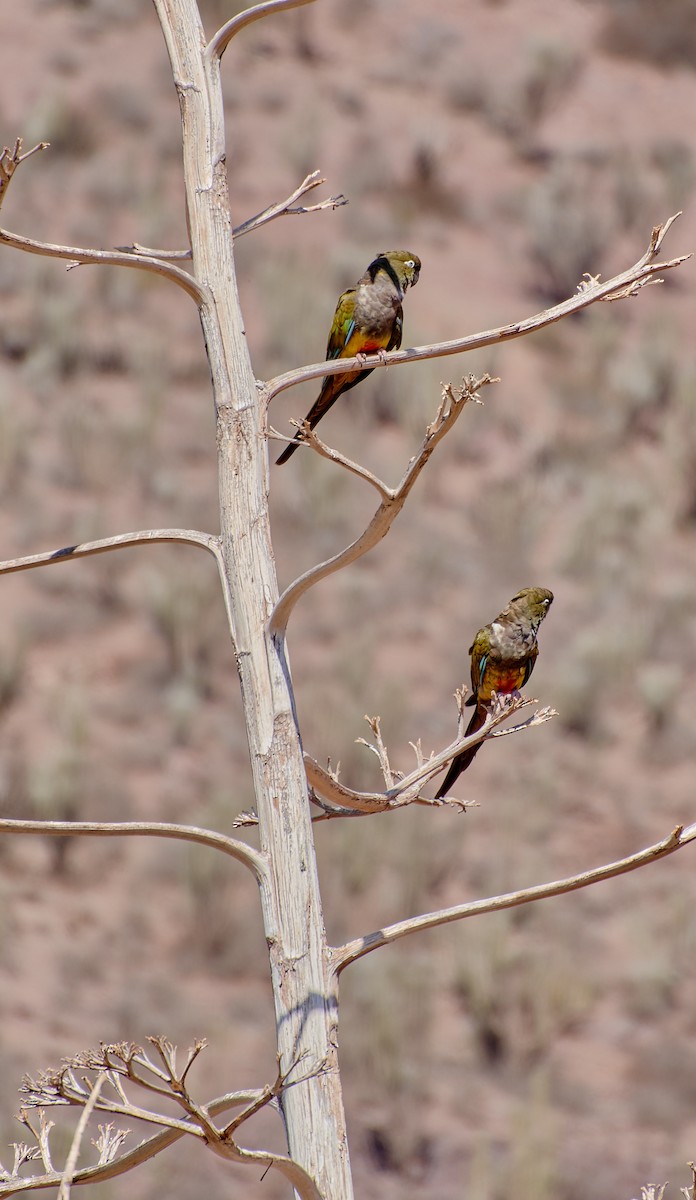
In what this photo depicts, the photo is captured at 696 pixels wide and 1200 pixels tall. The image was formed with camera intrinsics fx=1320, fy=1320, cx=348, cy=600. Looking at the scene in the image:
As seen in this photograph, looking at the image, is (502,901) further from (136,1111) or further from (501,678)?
(501,678)

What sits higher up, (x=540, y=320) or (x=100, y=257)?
(x=100, y=257)

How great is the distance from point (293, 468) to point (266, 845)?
11.2 m

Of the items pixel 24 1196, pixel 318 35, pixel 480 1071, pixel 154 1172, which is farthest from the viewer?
pixel 318 35

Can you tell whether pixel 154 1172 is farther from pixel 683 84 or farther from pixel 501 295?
pixel 683 84

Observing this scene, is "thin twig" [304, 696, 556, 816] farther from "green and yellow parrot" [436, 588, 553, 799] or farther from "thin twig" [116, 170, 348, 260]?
"thin twig" [116, 170, 348, 260]

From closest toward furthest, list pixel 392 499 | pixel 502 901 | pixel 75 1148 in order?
pixel 75 1148 → pixel 392 499 → pixel 502 901

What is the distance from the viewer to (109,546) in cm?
332

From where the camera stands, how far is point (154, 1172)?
333 inches

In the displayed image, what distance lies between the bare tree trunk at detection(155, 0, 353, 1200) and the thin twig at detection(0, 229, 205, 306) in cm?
8

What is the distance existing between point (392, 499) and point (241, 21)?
141cm

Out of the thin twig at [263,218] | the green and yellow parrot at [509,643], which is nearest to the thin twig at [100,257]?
the thin twig at [263,218]

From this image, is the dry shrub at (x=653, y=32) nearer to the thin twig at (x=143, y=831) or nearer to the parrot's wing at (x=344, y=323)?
the parrot's wing at (x=344, y=323)

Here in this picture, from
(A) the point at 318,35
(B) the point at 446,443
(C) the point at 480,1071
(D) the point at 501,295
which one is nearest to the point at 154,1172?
(C) the point at 480,1071

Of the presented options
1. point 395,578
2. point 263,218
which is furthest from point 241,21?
point 395,578
